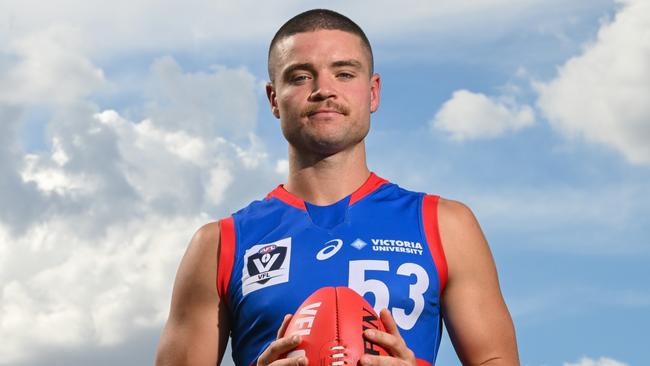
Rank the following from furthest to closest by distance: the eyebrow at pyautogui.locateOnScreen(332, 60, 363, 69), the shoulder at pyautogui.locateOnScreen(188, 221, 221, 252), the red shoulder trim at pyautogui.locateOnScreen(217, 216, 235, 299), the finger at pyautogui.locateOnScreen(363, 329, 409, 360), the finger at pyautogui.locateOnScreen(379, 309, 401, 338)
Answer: the shoulder at pyautogui.locateOnScreen(188, 221, 221, 252) → the eyebrow at pyautogui.locateOnScreen(332, 60, 363, 69) → the red shoulder trim at pyautogui.locateOnScreen(217, 216, 235, 299) → the finger at pyautogui.locateOnScreen(379, 309, 401, 338) → the finger at pyautogui.locateOnScreen(363, 329, 409, 360)

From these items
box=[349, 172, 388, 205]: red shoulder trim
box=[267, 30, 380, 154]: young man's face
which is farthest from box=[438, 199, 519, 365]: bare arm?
box=[267, 30, 380, 154]: young man's face

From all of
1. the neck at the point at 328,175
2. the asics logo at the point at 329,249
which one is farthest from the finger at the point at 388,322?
the neck at the point at 328,175

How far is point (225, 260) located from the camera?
287 inches

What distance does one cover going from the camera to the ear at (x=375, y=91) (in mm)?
7695

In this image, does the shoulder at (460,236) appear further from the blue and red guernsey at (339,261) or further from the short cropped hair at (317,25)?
the short cropped hair at (317,25)

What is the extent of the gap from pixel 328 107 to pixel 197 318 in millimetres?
1761

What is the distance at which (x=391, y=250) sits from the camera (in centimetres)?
700

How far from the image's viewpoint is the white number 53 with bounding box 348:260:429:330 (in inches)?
267

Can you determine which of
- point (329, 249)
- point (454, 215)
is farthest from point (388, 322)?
point (454, 215)

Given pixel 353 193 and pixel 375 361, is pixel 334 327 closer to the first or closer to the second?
pixel 375 361

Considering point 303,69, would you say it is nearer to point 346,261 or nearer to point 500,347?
point 346,261

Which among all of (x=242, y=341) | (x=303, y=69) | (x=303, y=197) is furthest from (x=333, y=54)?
(x=242, y=341)

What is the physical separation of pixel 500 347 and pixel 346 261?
1217 millimetres

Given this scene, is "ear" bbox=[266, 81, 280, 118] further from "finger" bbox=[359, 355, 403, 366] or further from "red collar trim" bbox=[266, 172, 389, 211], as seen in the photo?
"finger" bbox=[359, 355, 403, 366]
